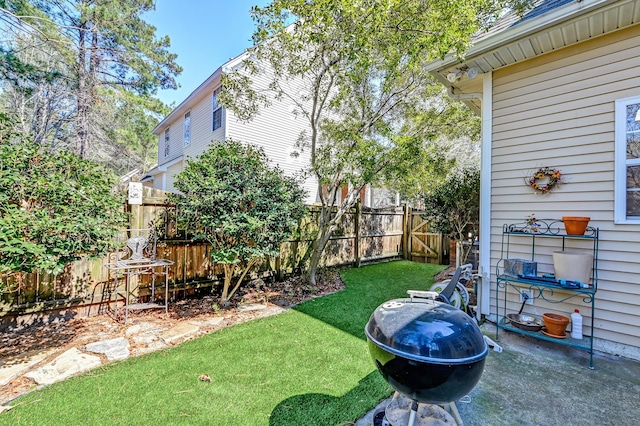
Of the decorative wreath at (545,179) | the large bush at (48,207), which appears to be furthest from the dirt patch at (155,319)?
the decorative wreath at (545,179)

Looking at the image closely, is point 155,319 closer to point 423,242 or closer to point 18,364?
point 18,364

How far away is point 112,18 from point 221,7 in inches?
140

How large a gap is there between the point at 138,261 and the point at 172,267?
691 millimetres

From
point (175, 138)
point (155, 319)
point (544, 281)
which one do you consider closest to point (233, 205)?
point (155, 319)

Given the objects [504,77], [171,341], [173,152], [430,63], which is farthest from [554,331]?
[173,152]

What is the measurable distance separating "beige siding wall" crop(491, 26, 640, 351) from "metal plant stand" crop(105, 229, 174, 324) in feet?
15.7

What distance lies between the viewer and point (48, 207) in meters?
2.82

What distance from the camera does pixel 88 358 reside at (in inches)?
116

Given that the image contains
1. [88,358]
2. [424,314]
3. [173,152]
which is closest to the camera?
[424,314]

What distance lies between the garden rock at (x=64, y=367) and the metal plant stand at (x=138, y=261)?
879 mm

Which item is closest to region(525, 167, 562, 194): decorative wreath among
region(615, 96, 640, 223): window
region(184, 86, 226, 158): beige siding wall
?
region(615, 96, 640, 223): window

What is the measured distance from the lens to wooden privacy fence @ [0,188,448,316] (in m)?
3.57

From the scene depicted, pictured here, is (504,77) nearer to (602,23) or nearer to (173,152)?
(602,23)

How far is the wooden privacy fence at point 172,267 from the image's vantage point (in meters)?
3.57
